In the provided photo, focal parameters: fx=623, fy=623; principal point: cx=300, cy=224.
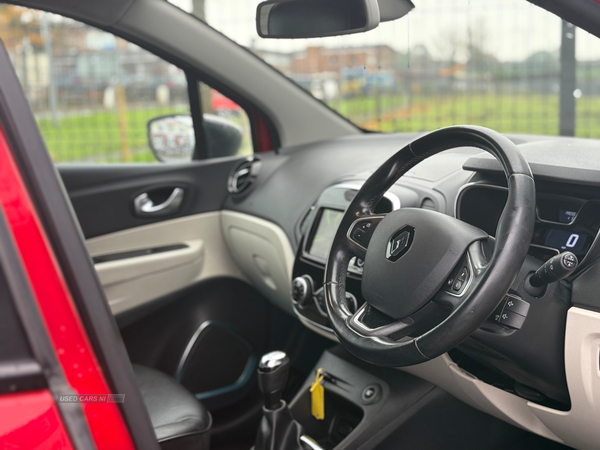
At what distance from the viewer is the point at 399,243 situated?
111 cm

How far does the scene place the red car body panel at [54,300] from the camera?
A: 628mm

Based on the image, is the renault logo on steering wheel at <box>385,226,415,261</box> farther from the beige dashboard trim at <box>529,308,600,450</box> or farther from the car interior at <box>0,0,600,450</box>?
the beige dashboard trim at <box>529,308,600,450</box>

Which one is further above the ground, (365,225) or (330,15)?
(330,15)

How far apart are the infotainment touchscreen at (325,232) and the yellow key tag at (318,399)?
39 cm

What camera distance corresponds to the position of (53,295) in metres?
0.64

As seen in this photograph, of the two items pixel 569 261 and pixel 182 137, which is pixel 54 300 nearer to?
pixel 569 261

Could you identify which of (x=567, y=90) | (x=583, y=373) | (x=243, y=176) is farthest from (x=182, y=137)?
(x=583, y=373)

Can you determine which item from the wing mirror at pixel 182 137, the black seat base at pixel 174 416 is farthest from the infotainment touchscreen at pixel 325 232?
the wing mirror at pixel 182 137

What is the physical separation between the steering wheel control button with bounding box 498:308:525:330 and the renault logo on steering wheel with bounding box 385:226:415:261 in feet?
0.64

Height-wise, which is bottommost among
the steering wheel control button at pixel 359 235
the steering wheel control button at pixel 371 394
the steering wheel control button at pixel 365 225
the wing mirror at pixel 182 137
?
the steering wheel control button at pixel 371 394

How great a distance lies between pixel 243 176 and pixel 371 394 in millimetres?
965

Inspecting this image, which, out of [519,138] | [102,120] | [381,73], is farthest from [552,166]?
[102,120]

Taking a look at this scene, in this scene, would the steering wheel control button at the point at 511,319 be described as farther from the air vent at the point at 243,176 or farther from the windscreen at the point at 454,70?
the air vent at the point at 243,176

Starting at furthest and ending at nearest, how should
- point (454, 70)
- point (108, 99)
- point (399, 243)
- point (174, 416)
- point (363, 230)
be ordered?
1. point (108, 99)
2. point (454, 70)
3. point (174, 416)
4. point (363, 230)
5. point (399, 243)
